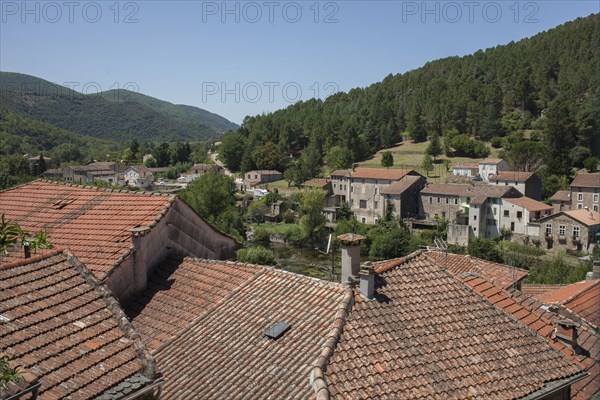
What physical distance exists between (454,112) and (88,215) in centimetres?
8480

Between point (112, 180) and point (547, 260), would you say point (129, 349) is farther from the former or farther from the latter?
point (112, 180)

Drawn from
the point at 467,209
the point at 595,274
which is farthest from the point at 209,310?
the point at 467,209

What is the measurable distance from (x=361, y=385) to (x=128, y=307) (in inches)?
167

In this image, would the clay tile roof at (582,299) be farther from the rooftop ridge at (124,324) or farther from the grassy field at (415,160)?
the grassy field at (415,160)

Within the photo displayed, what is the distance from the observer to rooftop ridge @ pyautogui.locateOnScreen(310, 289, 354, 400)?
18.8ft

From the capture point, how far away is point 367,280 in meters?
7.39

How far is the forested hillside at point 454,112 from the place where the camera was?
80.8 meters

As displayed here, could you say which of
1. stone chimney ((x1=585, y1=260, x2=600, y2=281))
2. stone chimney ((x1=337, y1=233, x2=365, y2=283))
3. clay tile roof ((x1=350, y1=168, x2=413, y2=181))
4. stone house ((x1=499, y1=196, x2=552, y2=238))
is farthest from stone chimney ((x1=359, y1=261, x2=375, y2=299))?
clay tile roof ((x1=350, y1=168, x2=413, y2=181))

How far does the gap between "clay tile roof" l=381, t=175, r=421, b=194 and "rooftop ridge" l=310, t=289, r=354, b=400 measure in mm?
46725

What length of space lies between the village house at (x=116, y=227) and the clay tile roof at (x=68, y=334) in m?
1.62

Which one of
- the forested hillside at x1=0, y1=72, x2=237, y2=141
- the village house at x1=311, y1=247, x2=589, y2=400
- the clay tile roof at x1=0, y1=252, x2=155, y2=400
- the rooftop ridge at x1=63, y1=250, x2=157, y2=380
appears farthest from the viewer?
Answer: the forested hillside at x1=0, y1=72, x2=237, y2=141

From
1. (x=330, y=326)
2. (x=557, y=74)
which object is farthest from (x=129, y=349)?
(x=557, y=74)

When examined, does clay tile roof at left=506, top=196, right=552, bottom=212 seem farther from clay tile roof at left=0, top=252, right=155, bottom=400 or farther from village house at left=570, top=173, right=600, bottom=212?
clay tile roof at left=0, top=252, right=155, bottom=400

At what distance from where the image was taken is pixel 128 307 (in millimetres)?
8492
